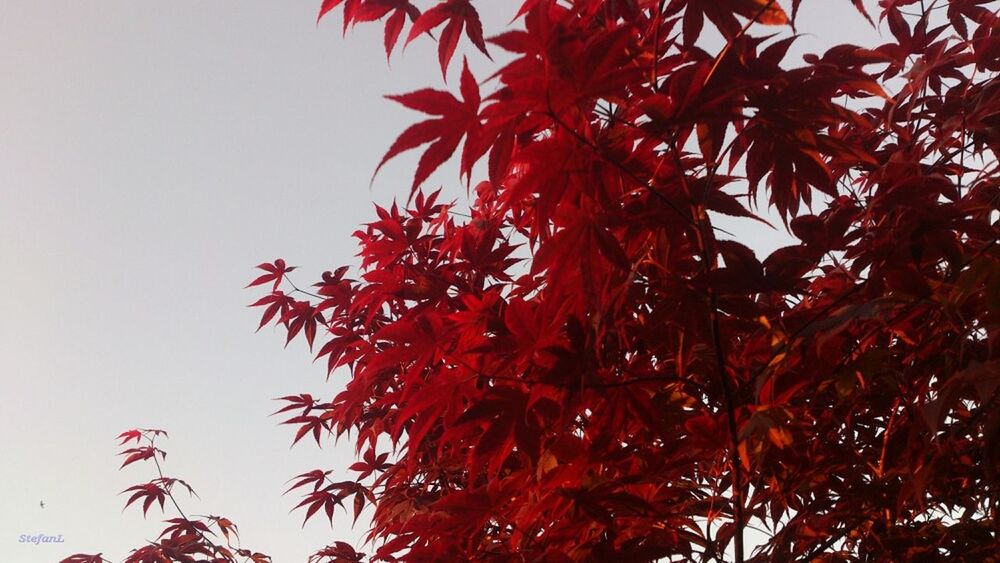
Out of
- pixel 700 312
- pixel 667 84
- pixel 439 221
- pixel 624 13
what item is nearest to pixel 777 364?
pixel 700 312

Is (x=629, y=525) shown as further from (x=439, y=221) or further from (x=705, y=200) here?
(x=439, y=221)

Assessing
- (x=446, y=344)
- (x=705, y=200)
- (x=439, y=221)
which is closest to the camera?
(x=705, y=200)

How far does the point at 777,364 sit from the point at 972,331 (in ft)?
1.56

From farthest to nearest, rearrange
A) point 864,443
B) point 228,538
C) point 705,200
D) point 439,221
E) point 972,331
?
point 228,538, point 439,221, point 864,443, point 972,331, point 705,200

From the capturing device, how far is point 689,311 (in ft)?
3.35

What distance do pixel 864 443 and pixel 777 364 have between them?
761 millimetres

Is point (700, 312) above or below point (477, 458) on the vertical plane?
above

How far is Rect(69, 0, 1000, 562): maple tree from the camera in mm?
853

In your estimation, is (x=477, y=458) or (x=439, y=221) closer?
(x=477, y=458)

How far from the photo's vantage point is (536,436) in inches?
40.0

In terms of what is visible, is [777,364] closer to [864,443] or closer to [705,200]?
[705,200]

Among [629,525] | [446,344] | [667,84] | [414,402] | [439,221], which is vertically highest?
[439,221]

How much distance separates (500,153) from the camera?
86 cm

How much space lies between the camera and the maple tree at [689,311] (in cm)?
85
